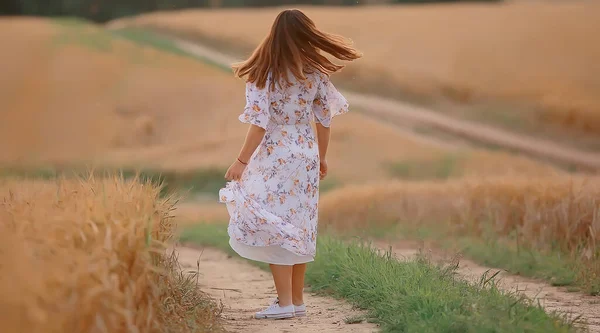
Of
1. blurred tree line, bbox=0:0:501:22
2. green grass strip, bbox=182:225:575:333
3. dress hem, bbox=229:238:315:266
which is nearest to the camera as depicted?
green grass strip, bbox=182:225:575:333

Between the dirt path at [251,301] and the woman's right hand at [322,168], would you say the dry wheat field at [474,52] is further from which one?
the woman's right hand at [322,168]

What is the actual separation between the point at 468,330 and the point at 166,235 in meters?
1.90

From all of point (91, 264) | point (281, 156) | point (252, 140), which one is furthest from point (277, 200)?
point (91, 264)

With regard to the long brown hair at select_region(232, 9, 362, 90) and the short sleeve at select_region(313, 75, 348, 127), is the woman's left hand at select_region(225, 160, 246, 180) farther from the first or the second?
the short sleeve at select_region(313, 75, 348, 127)

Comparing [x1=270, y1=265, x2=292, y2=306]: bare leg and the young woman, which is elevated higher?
the young woman

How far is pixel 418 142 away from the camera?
24.5m

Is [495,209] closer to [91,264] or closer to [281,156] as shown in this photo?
[281,156]

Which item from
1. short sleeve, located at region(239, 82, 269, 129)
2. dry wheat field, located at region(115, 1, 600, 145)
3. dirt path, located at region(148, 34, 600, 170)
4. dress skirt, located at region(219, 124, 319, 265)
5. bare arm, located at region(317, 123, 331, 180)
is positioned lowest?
dirt path, located at region(148, 34, 600, 170)

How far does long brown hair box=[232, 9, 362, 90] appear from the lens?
6.06m

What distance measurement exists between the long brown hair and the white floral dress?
8cm

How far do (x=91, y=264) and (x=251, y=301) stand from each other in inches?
116

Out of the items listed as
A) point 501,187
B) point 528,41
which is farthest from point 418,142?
point 501,187

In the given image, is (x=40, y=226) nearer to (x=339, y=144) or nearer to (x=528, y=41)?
(x=339, y=144)

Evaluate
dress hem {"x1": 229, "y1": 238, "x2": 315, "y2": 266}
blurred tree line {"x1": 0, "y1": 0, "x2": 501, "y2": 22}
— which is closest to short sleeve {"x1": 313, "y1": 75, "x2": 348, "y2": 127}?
dress hem {"x1": 229, "y1": 238, "x2": 315, "y2": 266}
